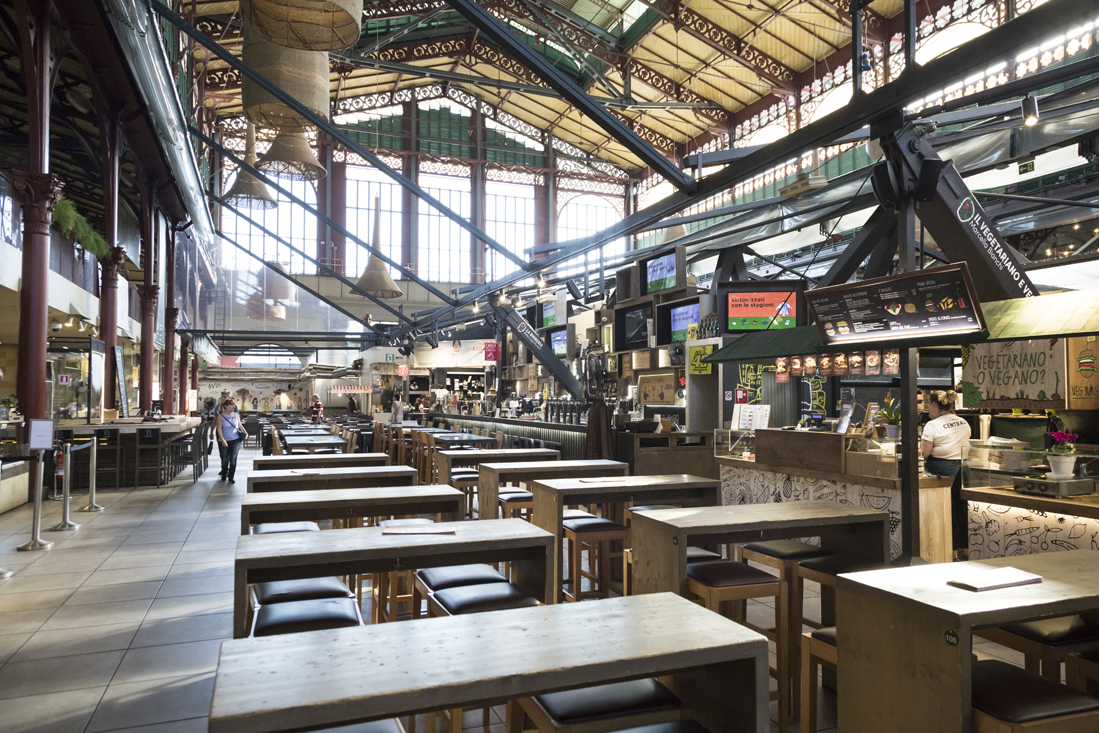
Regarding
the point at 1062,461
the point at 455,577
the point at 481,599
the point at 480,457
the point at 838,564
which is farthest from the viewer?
the point at 480,457

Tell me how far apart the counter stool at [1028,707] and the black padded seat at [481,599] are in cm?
144

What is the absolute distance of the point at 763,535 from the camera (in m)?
3.40

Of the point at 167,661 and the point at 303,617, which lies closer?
the point at 303,617

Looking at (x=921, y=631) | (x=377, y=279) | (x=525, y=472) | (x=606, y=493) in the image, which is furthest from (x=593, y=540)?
(x=377, y=279)

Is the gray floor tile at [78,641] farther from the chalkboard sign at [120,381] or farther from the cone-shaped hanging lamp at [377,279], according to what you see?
the chalkboard sign at [120,381]

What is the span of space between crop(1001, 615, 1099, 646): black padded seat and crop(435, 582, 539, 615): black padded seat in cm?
172

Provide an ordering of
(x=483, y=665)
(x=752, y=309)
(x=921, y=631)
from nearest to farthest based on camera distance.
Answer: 1. (x=483, y=665)
2. (x=921, y=631)
3. (x=752, y=309)

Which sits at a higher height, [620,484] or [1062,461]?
[1062,461]

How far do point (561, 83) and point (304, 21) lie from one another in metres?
1.73

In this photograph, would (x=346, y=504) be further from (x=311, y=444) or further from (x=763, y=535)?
(x=311, y=444)

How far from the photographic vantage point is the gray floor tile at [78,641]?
3.55 meters

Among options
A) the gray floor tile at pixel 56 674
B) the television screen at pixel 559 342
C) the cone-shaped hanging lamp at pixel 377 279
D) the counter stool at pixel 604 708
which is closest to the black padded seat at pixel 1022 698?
the counter stool at pixel 604 708


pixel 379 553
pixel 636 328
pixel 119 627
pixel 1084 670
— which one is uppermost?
pixel 636 328

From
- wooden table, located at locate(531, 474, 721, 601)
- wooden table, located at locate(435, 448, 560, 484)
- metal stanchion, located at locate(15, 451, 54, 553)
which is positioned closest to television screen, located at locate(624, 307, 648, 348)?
wooden table, located at locate(435, 448, 560, 484)
